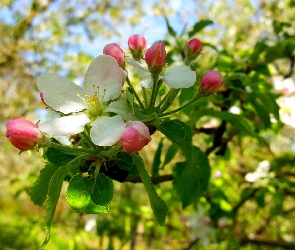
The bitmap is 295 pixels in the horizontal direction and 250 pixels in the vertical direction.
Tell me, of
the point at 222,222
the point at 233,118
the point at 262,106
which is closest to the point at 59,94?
the point at 233,118

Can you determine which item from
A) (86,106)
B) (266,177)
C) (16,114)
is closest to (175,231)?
(266,177)

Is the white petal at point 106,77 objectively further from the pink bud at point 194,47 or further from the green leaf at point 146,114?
the pink bud at point 194,47

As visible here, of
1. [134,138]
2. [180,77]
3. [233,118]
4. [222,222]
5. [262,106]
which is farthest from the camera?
[222,222]

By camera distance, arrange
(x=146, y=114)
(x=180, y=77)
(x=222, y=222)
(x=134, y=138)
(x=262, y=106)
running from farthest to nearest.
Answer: (x=222, y=222), (x=262, y=106), (x=180, y=77), (x=146, y=114), (x=134, y=138)

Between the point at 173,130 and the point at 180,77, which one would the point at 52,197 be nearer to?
the point at 173,130

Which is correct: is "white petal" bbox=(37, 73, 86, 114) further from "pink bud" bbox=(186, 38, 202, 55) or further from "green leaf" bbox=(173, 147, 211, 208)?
"green leaf" bbox=(173, 147, 211, 208)

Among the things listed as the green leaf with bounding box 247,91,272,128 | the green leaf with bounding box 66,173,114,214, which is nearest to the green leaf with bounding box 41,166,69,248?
the green leaf with bounding box 66,173,114,214
